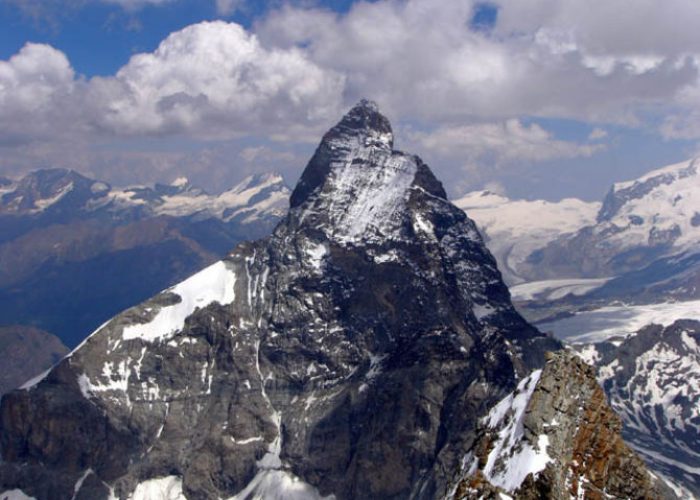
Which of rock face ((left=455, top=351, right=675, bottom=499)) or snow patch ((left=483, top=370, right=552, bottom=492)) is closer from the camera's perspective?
rock face ((left=455, top=351, right=675, bottom=499))

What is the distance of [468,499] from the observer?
79875 millimetres

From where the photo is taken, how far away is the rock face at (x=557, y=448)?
79.4 meters

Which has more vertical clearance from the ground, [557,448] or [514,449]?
[514,449]

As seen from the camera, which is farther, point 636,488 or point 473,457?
point 473,457

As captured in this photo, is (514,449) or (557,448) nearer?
(557,448)

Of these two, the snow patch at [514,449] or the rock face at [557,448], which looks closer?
the rock face at [557,448]

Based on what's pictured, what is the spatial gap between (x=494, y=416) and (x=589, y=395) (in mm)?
12065

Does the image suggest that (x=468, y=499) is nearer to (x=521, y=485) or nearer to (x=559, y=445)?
(x=521, y=485)

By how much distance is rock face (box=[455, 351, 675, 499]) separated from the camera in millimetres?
79438

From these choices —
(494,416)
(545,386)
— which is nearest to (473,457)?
(494,416)

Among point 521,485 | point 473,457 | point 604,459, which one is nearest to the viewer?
point 521,485

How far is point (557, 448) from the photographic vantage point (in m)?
82.3

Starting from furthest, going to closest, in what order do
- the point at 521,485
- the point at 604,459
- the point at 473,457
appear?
the point at 473,457
the point at 604,459
the point at 521,485

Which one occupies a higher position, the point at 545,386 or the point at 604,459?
the point at 545,386
